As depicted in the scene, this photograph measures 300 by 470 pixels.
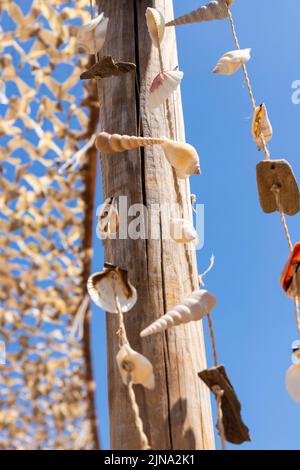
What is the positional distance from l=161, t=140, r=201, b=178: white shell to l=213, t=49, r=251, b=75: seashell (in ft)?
0.28

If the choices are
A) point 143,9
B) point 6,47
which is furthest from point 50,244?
point 143,9

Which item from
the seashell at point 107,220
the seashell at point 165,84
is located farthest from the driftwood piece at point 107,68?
the seashell at point 107,220

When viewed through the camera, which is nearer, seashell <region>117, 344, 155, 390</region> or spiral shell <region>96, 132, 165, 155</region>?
seashell <region>117, 344, 155, 390</region>

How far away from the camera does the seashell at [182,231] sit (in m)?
0.55

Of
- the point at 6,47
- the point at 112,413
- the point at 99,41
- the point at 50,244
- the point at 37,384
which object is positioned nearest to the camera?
the point at 112,413

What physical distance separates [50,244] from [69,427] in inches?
35.5

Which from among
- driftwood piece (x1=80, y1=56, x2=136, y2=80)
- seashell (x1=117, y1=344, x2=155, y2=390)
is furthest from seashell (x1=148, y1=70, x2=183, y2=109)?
seashell (x1=117, y1=344, x2=155, y2=390)

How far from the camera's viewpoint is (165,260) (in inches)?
22.5

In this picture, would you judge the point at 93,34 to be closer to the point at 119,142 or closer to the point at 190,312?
the point at 119,142

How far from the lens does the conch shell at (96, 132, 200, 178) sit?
0.54m

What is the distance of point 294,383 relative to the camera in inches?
16.8

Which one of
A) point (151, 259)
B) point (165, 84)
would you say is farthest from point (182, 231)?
point (165, 84)

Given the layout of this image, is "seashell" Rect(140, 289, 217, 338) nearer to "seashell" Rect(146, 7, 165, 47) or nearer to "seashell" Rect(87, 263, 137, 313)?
"seashell" Rect(87, 263, 137, 313)

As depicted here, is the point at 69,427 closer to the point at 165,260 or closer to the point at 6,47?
the point at 6,47
